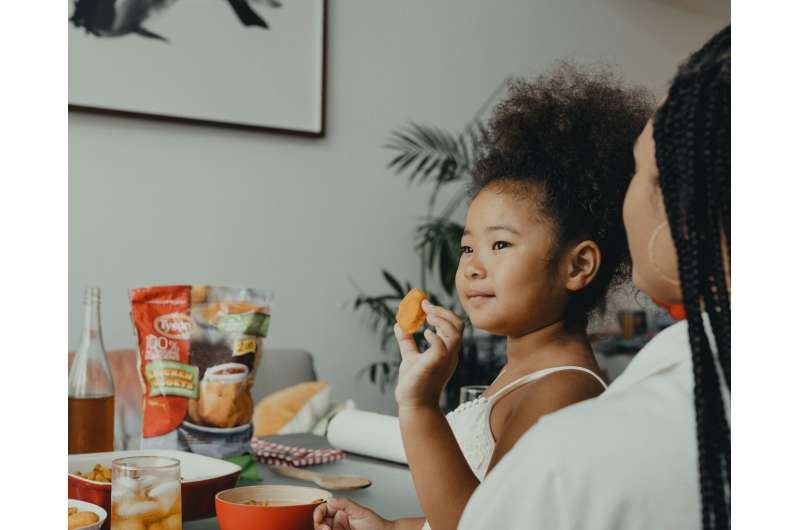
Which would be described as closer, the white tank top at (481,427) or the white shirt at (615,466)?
the white shirt at (615,466)

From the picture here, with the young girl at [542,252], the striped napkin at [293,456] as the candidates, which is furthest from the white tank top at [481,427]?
the striped napkin at [293,456]

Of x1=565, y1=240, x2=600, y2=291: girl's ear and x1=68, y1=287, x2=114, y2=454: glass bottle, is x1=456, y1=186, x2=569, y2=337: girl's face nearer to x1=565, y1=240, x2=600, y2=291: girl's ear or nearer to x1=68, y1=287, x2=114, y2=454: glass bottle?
x1=565, y1=240, x2=600, y2=291: girl's ear

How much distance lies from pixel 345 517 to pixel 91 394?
44 centimetres

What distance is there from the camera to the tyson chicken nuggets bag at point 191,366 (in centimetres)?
104

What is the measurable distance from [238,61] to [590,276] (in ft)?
6.95

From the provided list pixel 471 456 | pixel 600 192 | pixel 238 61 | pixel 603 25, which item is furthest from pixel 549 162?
pixel 603 25

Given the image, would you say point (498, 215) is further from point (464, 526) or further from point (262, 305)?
point (464, 526)

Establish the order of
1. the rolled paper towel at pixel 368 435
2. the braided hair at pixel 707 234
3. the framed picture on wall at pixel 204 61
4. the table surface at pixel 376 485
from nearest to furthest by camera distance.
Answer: the braided hair at pixel 707 234
the table surface at pixel 376 485
the rolled paper towel at pixel 368 435
the framed picture on wall at pixel 204 61

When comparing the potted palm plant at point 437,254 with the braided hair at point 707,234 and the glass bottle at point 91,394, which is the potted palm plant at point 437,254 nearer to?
the glass bottle at point 91,394

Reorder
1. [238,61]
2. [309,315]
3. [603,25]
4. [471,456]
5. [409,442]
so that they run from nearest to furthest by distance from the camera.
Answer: [409,442] → [471,456] → [238,61] → [309,315] → [603,25]

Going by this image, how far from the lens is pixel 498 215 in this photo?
0.89 metres

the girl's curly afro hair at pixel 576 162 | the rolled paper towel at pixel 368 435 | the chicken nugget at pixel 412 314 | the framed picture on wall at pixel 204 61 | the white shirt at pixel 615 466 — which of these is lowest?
the rolled paper towel at pixel 368 435

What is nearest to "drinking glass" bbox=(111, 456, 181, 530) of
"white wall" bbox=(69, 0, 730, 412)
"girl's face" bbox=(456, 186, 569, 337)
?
"girl's face" bbox=(456, 186, 569, 337)

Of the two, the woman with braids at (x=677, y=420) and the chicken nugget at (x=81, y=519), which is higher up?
the woman with braids at (x=677, y=420)
